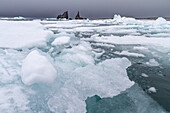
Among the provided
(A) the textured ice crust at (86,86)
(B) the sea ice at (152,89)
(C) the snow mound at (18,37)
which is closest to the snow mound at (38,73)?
(A) the textured ice crust at (86,86)

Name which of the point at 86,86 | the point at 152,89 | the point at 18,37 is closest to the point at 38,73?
the point at 86,86

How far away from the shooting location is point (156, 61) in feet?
10.6

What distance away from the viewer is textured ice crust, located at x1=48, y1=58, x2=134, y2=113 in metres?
1.48

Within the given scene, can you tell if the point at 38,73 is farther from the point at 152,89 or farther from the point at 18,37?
the point at 18,37

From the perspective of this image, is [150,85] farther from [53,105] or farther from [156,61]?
[53,105]

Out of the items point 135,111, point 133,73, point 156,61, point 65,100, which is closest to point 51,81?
point 65,100

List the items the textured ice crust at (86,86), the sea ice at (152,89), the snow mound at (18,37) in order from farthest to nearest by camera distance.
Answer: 1. the snow mound at (18,37)
2. the sea ice at (152,89)
3. the textured ice crust at (86,86)

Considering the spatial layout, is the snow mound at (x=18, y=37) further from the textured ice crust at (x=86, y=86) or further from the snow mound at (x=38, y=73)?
the textured ice crust at (x=86, y=86)

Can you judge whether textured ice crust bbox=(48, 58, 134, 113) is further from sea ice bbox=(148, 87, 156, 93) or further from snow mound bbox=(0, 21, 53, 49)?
snow mound bbox=(0, 21, 53, 49)

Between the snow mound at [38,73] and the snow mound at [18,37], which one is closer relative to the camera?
the snow mound at [38,73]

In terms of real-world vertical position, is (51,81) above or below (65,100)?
above

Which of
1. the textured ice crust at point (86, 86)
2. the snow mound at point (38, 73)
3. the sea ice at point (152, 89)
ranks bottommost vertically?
the sea ice at point (152, 89)

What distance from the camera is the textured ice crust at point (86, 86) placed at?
1.48m

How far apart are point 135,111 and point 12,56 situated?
251cm
